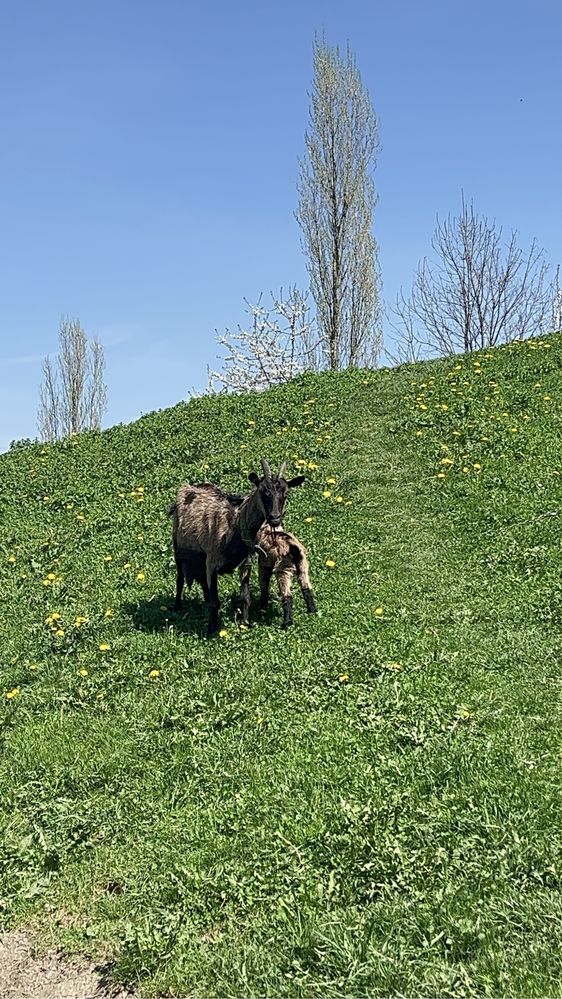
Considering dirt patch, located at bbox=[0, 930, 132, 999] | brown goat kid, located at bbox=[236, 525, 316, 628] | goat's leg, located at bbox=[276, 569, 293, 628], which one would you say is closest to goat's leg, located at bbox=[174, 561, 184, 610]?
brown goat kid, located at bbox=[236, 525, 316, 628]

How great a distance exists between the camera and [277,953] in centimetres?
445

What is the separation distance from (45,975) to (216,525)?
526 centimetres

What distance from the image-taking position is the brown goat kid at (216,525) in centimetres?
831

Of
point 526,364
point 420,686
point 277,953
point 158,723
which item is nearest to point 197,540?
point 158,723

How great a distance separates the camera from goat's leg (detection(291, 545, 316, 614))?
30.2 ft

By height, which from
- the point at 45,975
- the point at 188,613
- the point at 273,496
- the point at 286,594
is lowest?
the point at 45,975

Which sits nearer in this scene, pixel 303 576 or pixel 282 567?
pixel 282 567

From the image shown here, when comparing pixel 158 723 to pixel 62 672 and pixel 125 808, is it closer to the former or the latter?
pixel 125 808

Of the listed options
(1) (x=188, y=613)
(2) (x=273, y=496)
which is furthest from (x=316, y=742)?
(1) (x=188, y=613)

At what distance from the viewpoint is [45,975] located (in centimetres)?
487

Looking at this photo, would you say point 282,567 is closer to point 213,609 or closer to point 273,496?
point 213,609

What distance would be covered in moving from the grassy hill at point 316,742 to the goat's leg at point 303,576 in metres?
0.25

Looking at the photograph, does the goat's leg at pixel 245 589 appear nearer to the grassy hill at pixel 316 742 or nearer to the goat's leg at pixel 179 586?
the grassy hill at pixel 316 742

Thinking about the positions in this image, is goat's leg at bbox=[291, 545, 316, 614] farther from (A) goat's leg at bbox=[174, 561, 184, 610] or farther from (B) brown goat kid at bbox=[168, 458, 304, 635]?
(A) goat's leg at bbox=[174, 561, 184, 610]
